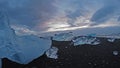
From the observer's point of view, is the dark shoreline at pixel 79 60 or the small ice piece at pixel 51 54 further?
the small ice piece at pixel 51 54

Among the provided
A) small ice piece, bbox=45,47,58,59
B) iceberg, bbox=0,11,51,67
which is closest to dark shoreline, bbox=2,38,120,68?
small ice piece, bbox=45,47,58,59

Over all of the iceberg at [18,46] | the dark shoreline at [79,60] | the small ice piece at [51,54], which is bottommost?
the dark shoreline at [79,60]

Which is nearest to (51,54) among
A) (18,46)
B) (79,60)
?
(79,60)

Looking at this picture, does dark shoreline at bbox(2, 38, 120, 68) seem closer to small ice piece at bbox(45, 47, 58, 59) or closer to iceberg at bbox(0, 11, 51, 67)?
small ice piece at bbox(45, 47, 58, 59)

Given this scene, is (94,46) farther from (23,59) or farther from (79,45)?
(23,59)

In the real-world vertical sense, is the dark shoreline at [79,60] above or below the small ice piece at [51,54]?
below

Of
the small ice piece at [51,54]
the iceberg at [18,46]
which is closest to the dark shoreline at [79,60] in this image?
the small ice piece at [51,54]

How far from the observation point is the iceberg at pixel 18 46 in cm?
890

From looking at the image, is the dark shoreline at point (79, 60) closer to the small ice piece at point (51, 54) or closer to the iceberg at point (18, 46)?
the small ice piece at point (51, 54)

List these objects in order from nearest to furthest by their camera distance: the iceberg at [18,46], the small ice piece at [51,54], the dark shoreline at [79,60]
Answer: the iceberg at [18,46] → the dark shoreline at [79,60] → the small ice piece at [51,54]

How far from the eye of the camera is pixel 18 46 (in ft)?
31.0

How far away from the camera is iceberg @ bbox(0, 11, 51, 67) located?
29.2 feet

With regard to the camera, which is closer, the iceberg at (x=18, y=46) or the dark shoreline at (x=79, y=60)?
the iceberg at (x=18, y=46)

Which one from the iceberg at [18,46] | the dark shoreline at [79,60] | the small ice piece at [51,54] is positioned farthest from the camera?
the small ice piece at [51,54]
